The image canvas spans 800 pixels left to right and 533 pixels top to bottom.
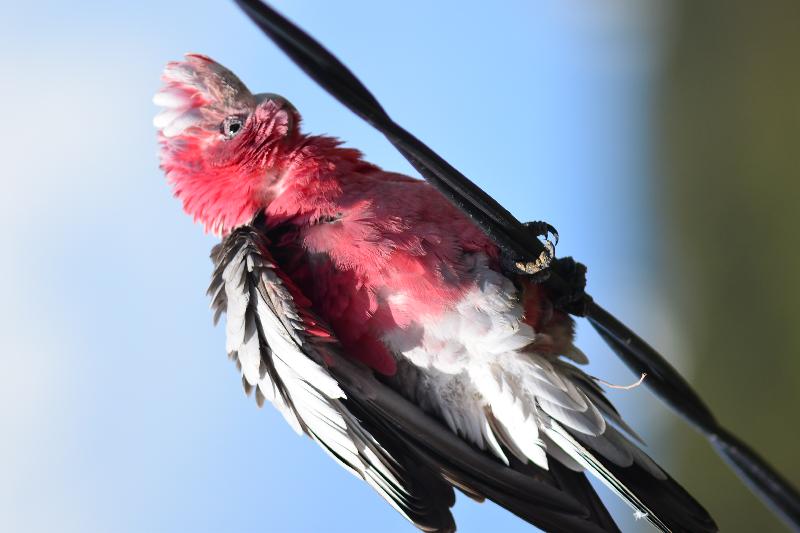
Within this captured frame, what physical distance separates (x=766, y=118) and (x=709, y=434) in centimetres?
426

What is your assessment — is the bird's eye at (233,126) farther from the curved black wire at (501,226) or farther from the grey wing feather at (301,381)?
the curved black wire at (501,226)

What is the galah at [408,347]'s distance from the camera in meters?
1.83

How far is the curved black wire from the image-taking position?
1.06m

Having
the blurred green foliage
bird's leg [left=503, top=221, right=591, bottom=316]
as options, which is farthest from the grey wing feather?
the blurred green foliage

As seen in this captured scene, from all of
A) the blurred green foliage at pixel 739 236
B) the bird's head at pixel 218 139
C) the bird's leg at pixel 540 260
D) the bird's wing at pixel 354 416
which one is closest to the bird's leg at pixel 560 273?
the bird's leg at pixel 540 260

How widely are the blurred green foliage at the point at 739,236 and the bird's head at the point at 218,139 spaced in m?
3.92

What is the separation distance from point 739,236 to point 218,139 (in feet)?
14.0

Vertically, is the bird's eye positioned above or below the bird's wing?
above

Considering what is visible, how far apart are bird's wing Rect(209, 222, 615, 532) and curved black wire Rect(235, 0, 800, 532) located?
0.51 metres

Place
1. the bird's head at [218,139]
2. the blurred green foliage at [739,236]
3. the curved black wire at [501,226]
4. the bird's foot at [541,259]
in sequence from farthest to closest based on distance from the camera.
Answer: the blurred green foliage at [739,236] < the bird's head at [218,139] < the bird's foot at [541,259] < the curved black wire at [501,226]

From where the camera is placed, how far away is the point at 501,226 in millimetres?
1447

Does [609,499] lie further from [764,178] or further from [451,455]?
[451,455]

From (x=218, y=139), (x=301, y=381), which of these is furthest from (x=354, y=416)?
(x=218, y=139)

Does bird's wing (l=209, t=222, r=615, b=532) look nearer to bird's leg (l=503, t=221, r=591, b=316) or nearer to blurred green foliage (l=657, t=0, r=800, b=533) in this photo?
bird's leg (l=503, t=221, r=591, b=316)
